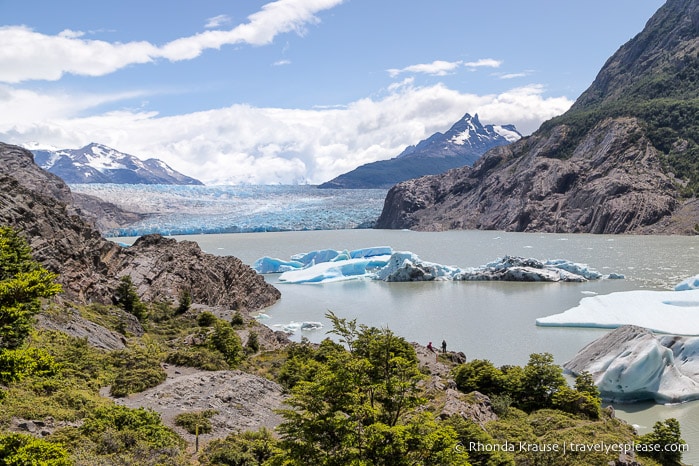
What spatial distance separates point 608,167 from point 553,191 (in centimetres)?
995

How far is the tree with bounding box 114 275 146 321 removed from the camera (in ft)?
86.7

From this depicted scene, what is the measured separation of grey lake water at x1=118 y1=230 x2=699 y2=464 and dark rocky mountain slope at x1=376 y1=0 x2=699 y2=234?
52.7ft

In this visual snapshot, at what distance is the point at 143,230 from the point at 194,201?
14.6 m

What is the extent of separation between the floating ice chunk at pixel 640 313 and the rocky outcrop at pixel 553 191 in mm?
62550

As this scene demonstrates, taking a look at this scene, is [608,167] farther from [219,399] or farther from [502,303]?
[219,399]

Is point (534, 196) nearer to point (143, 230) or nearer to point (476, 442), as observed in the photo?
point (143, 230)

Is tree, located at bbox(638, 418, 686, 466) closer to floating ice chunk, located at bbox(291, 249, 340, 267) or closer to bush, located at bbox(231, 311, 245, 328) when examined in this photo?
bush, located at bbox(231, 311, 245, 328)

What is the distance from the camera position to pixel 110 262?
33250 millimetres

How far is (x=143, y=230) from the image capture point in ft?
387

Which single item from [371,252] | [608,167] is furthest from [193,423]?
[608,167]

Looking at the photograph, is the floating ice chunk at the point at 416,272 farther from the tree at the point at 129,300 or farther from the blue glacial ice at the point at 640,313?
the tree at the point at 129,300

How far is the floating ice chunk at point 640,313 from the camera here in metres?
24.1

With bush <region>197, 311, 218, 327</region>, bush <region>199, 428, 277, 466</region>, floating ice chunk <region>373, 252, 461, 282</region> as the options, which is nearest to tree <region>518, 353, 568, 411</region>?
bush <region>199, 428, 277, 466</region>

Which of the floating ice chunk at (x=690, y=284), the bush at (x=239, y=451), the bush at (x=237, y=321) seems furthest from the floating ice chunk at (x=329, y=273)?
the bush at (x=239, y=451)
